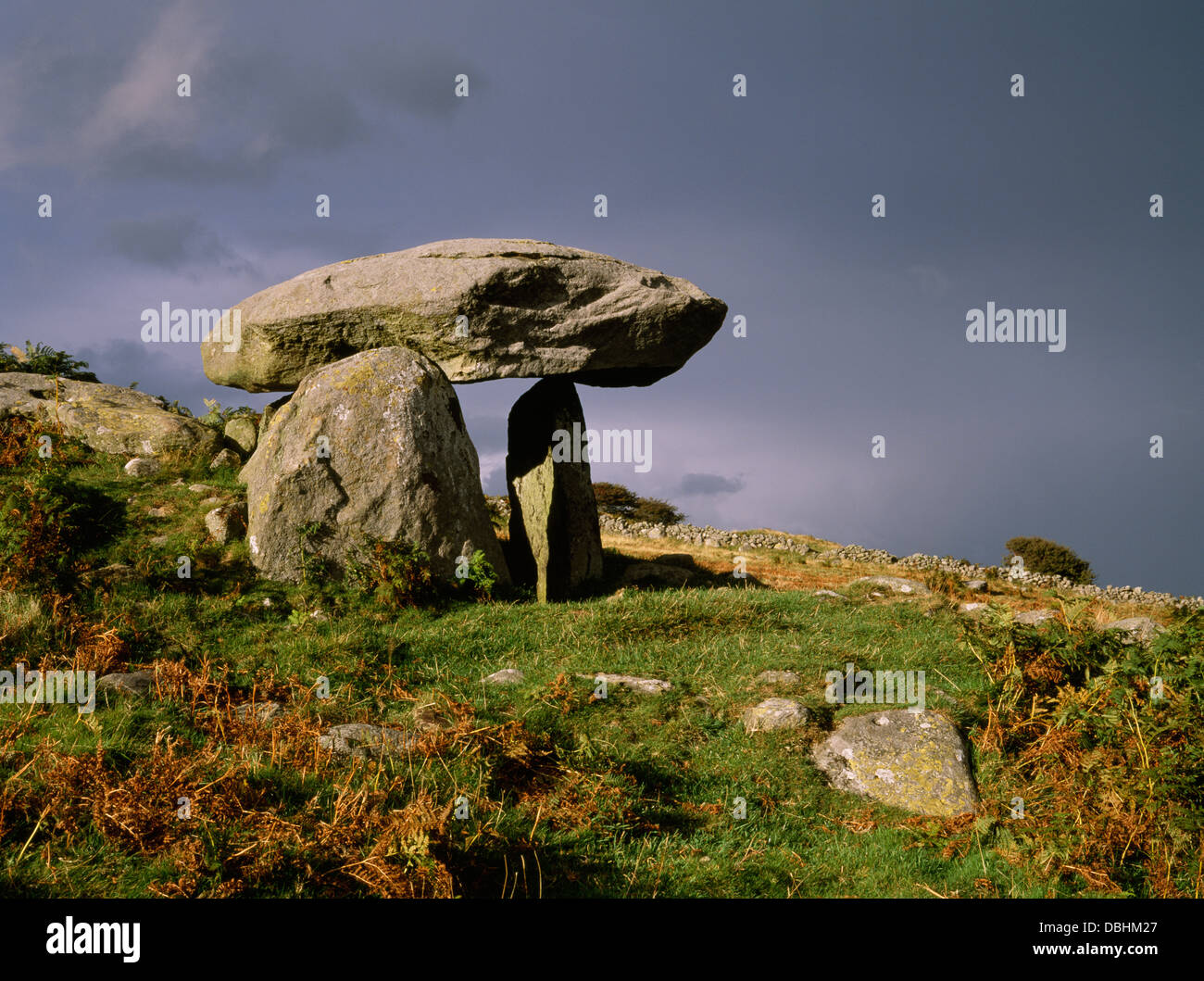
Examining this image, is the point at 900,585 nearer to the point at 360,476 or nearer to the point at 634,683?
the point at 634,683

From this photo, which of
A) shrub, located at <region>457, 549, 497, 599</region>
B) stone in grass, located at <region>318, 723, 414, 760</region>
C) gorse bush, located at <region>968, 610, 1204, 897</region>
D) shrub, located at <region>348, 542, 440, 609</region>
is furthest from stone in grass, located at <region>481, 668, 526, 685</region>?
gorse bush, located at <region>968, 610, 1204, 897</region>

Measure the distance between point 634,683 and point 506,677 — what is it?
150cm

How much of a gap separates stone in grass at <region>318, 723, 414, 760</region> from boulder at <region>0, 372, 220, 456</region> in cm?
1149

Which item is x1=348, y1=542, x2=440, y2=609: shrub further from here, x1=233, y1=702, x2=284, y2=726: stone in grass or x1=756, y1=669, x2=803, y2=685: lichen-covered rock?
x1=756, y1=669, x2=803, y2=685: lichen-covered rock

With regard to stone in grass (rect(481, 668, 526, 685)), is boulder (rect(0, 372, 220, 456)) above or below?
above

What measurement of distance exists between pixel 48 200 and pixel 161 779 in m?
13.3

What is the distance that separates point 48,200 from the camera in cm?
1511

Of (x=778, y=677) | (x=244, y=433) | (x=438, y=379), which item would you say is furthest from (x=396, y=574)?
→ (x=244, y=433)

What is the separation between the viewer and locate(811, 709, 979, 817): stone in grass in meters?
7.88

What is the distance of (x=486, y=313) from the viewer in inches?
575

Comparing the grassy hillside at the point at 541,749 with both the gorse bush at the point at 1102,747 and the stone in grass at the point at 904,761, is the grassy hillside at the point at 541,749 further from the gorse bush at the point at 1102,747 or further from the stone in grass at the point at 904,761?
the stone in grass at the point at 904,761

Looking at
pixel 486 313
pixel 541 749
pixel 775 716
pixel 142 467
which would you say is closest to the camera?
pixel 541 749

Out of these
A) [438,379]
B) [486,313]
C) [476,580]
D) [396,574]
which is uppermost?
[486,313]
